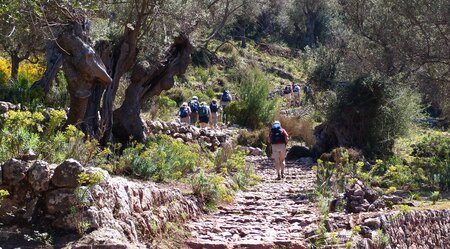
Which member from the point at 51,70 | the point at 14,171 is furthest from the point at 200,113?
the point at 14,171

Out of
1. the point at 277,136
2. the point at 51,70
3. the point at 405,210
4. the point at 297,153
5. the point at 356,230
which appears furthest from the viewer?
the point at 297,153

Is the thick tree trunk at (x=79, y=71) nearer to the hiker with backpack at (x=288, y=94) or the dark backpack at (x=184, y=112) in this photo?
the dark backpack at (x=184, y=112)

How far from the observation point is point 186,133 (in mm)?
18734

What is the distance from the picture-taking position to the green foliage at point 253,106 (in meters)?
26.3

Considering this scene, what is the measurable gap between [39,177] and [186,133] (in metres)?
12.0

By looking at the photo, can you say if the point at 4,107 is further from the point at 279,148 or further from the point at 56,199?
the point at 279,148

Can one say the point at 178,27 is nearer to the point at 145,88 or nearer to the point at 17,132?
the point at 145,88

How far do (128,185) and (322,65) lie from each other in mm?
19964

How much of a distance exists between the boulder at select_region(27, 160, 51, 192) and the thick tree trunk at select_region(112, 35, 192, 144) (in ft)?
20.4

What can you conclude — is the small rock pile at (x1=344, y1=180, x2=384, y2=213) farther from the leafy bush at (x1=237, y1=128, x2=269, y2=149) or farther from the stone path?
the leafy bush at (x1=237, y1=128, x2=269, y2=149)

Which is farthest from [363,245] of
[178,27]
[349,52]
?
[349,52]

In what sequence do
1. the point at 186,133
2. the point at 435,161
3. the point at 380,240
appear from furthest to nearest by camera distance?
the point at 186,133 < the point at 435,161 < the point at 380,240

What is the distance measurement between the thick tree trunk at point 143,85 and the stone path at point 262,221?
2711 mm

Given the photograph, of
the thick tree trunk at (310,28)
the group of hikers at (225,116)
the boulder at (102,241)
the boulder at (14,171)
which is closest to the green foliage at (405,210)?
the boulder at (102,241)
